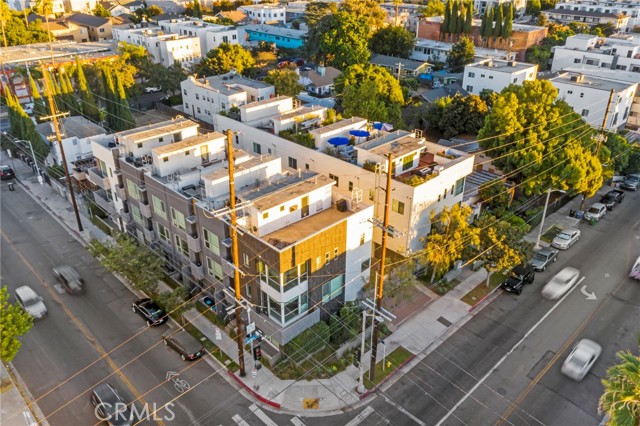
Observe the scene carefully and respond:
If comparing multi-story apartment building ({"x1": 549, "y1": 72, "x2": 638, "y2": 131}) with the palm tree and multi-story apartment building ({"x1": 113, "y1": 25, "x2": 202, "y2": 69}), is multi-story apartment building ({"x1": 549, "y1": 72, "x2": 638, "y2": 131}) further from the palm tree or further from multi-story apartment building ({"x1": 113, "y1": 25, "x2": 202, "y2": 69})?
multi-story apartment building ({"x1": 113, "y1": 25, "x2": 202, "y2": 69})

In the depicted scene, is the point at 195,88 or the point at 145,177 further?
the point at 195,88

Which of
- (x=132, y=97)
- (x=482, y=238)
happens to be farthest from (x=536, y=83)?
(x=132, y=97)

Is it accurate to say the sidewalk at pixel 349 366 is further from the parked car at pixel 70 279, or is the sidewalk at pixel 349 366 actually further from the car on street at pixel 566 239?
the parked car at pixel 70 279

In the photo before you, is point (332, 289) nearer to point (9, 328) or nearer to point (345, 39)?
point (9, 328)

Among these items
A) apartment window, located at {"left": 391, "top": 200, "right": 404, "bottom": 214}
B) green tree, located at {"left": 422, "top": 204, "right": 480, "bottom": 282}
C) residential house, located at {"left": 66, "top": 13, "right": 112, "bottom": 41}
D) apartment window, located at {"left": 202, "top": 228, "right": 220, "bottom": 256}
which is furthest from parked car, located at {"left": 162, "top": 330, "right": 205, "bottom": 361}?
residential house, located at {"left": 66, "top": 13, "right": 112, "bottom": 41}

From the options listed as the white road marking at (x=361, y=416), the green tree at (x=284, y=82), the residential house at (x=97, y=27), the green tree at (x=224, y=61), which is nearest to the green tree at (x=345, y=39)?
the green tree at (x=224, y=61)

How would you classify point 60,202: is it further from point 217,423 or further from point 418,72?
point 418,72

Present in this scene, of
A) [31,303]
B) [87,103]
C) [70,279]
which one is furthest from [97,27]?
[31,303]
